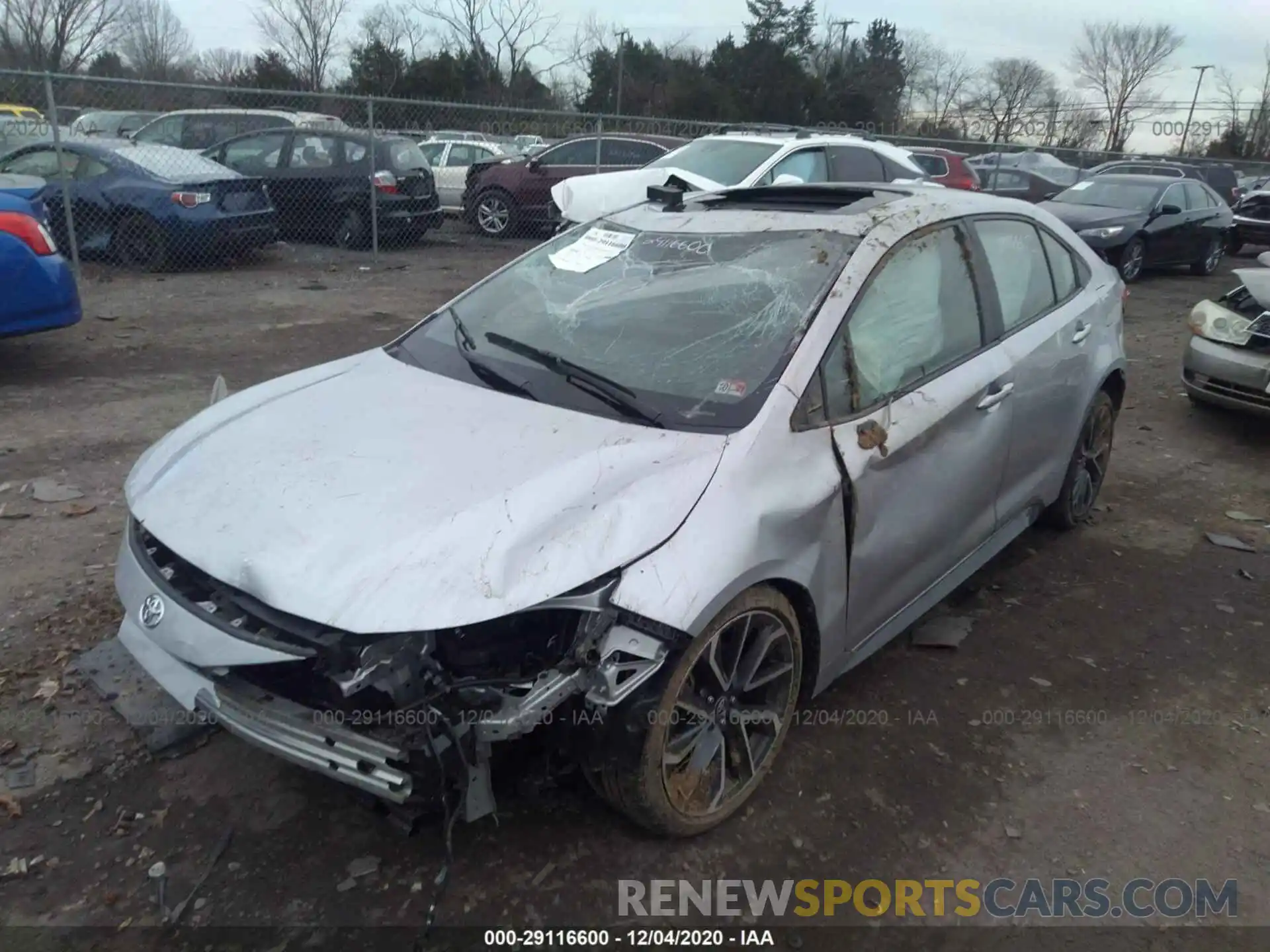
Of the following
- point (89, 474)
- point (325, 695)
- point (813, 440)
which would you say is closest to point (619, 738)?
point (325, 695)

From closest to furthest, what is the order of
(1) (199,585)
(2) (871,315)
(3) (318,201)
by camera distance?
1. (1) (199,585)
2. (2) (871,315)
3. (3) (318,201)

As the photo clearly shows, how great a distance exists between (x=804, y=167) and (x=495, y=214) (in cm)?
590

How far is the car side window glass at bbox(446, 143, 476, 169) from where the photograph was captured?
16.3 meters

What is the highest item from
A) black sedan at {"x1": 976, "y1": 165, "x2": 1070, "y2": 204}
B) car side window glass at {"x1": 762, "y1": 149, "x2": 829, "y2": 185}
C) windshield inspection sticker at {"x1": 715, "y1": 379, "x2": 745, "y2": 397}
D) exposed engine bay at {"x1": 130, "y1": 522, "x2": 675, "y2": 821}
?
car side window glass at {"x1": 762, "y1": 149, "x2": 829, "y2": 185}

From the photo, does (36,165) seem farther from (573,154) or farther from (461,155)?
(461,155)

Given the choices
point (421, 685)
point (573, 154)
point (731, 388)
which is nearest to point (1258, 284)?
point (731, 388)

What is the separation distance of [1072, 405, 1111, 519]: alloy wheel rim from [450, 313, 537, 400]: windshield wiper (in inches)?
113

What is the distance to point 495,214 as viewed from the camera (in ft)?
47.2

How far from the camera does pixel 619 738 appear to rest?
2396 millimetres

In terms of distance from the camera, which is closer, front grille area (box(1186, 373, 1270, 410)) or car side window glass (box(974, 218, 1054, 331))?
car side window glass (box(974, 218, 1054, 331))

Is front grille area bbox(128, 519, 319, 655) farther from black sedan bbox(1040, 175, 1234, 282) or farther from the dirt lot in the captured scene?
black sedan bbox(1040, 175, 1234, 282)

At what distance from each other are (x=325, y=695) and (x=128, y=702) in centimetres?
126

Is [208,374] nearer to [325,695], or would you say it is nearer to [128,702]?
[128,702]

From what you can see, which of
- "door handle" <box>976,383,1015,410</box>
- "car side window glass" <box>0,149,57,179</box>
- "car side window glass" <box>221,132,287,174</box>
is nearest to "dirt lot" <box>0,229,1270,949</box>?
"door handle" <box>976,383,1015,410</box>
